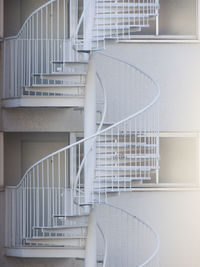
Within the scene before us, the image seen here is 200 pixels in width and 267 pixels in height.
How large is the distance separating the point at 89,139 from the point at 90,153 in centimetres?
23

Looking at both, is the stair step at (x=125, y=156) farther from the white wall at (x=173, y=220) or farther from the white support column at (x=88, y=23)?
the white wall at (x=173, y=220)

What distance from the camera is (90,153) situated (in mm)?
10484

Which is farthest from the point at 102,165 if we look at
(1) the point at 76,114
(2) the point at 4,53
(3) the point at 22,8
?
(3) the point at 22,8

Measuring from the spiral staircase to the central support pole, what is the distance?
14mm

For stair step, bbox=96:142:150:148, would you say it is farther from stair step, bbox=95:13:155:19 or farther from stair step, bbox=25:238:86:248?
stair step, bbox=95:13:155:19

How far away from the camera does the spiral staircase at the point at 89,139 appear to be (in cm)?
1055

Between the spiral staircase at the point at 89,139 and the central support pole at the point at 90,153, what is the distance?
0.04 feet

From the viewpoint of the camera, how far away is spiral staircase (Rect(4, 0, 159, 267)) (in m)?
10.6

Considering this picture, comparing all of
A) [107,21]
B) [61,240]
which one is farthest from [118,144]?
[107,21]

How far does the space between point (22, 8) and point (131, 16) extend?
2486 mm

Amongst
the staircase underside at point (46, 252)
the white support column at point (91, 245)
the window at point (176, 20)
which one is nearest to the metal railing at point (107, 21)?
the window at point (176, 20)

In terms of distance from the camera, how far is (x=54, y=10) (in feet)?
40.4

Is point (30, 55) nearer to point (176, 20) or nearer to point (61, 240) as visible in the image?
point (176, 20)

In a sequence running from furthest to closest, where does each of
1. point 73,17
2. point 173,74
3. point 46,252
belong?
1. point 173,74
2. point 73,17
3. point 46,252
